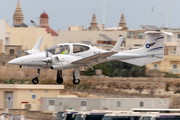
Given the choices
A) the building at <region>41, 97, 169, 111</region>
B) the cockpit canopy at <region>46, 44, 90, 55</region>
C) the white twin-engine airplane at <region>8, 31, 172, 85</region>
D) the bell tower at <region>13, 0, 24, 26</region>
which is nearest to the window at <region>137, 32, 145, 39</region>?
the building at <region>41, 97, 169, 111</region>

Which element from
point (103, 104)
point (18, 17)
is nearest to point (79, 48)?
point (103, 104)

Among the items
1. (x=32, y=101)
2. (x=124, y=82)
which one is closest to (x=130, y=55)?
(x=32, y=101)

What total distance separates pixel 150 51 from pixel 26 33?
87.0 m

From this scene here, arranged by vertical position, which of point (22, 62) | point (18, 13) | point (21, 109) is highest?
point (18, 13)

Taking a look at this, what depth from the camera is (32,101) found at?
2611 inches

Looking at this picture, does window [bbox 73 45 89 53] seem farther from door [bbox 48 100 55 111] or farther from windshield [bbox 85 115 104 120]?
door [bbox 48 100 55 111]

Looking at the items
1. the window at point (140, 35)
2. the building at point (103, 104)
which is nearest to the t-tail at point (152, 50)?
the building at point (103, 104)

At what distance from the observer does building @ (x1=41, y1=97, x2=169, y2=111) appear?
57656 mm

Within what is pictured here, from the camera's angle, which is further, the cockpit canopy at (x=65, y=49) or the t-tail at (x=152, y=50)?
the t-tail at (x=152, y=50)

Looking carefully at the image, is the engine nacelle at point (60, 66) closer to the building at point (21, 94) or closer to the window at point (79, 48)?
the window at point (79, 48)

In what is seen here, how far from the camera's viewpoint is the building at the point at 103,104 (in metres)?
57.7

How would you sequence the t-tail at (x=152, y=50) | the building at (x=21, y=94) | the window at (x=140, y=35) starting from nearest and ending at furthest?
the t-tail at (x=152, y=50)
the building at (x=21, y=94)
the window at (x=140, y=35)

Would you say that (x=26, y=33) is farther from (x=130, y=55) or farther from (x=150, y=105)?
(x=130, y=55)

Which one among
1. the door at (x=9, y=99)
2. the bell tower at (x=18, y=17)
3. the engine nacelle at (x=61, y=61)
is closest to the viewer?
the engine nacelle at (x=61, y=61)
